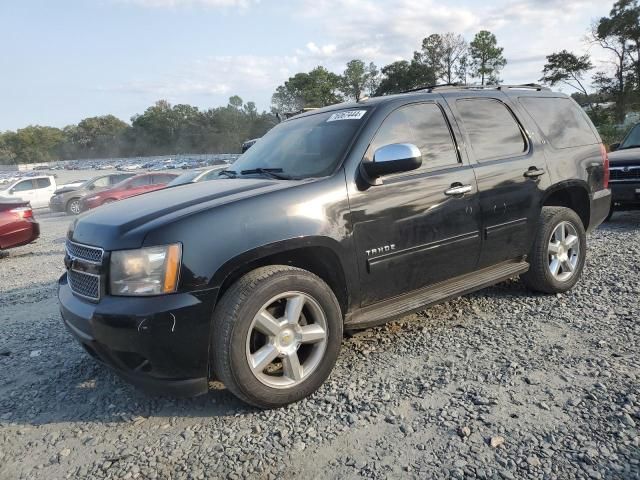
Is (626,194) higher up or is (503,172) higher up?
(503,172)

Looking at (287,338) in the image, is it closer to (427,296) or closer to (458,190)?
(427,296)

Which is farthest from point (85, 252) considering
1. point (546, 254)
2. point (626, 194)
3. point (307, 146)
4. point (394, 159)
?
point (626, 194)

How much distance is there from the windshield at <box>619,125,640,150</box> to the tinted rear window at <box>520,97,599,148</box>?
5.10 meters

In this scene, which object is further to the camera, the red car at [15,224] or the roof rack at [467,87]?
the red car at [15,224]

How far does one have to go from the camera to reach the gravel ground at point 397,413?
239 centimetres

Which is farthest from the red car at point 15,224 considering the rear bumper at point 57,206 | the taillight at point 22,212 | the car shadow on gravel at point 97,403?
the rear bumper at point 57,206

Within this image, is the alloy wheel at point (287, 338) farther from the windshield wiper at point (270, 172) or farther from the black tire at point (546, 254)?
the black tire at point (546, 254)

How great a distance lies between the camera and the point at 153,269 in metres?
2.61

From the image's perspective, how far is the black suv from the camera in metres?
2.65

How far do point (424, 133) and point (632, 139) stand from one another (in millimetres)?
7460

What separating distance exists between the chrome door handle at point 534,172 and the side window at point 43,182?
2445 centimetres

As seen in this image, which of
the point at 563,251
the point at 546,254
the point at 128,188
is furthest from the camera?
the point at 128,188

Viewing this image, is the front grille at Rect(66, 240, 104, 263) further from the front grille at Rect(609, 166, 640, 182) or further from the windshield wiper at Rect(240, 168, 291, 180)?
the front grille at Rect(609, 166, 640, 182)

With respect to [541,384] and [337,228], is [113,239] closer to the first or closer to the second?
[337,228]
